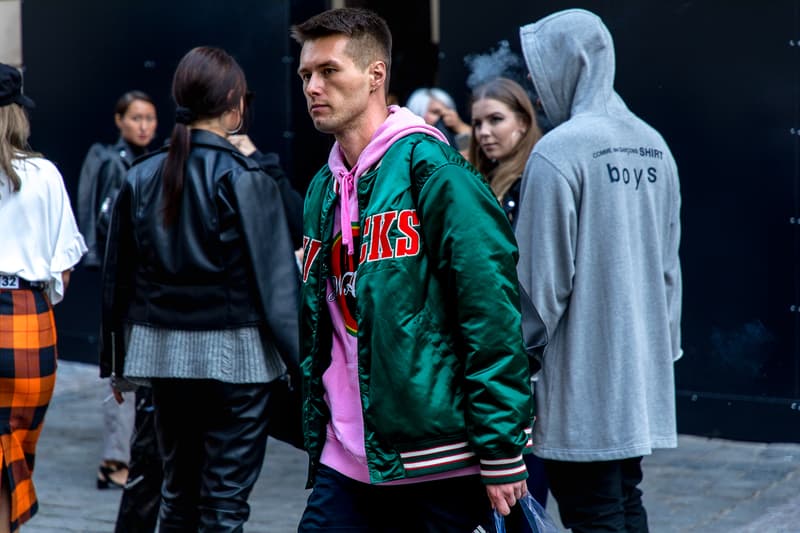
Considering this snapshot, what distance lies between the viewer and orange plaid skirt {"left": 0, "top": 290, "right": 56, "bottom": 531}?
15.7 ft

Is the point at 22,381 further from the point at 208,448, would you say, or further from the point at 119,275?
the point at 208,448

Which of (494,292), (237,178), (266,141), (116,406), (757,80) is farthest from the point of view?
(266,141)

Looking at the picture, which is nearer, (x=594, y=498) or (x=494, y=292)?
(x=494, y=292)

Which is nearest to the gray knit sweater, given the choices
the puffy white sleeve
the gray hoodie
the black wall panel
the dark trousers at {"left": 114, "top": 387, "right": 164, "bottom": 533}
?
the dark trousers at {"left": 114, "top": 387, "right": 164, "bottom": 533}

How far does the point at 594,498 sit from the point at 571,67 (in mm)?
1461

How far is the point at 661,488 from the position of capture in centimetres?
655

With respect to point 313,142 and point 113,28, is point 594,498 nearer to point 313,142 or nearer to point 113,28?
point 313,142

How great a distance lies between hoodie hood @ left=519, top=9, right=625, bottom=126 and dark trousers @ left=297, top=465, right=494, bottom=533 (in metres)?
1.69

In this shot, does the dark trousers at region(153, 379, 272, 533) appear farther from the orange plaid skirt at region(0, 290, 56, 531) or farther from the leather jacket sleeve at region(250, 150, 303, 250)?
the leather jacket sleeve at region(250, 150, 303, 250)

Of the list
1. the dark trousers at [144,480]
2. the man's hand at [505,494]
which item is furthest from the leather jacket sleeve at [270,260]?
the man's hand at [505,494]

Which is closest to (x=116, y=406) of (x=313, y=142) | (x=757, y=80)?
(x=313, y=142)

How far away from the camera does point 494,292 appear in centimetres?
302

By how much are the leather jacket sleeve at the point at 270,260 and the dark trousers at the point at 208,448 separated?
206 mm

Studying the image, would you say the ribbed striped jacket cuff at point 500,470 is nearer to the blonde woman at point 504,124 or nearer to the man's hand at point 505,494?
the man's hand at point 505,494
